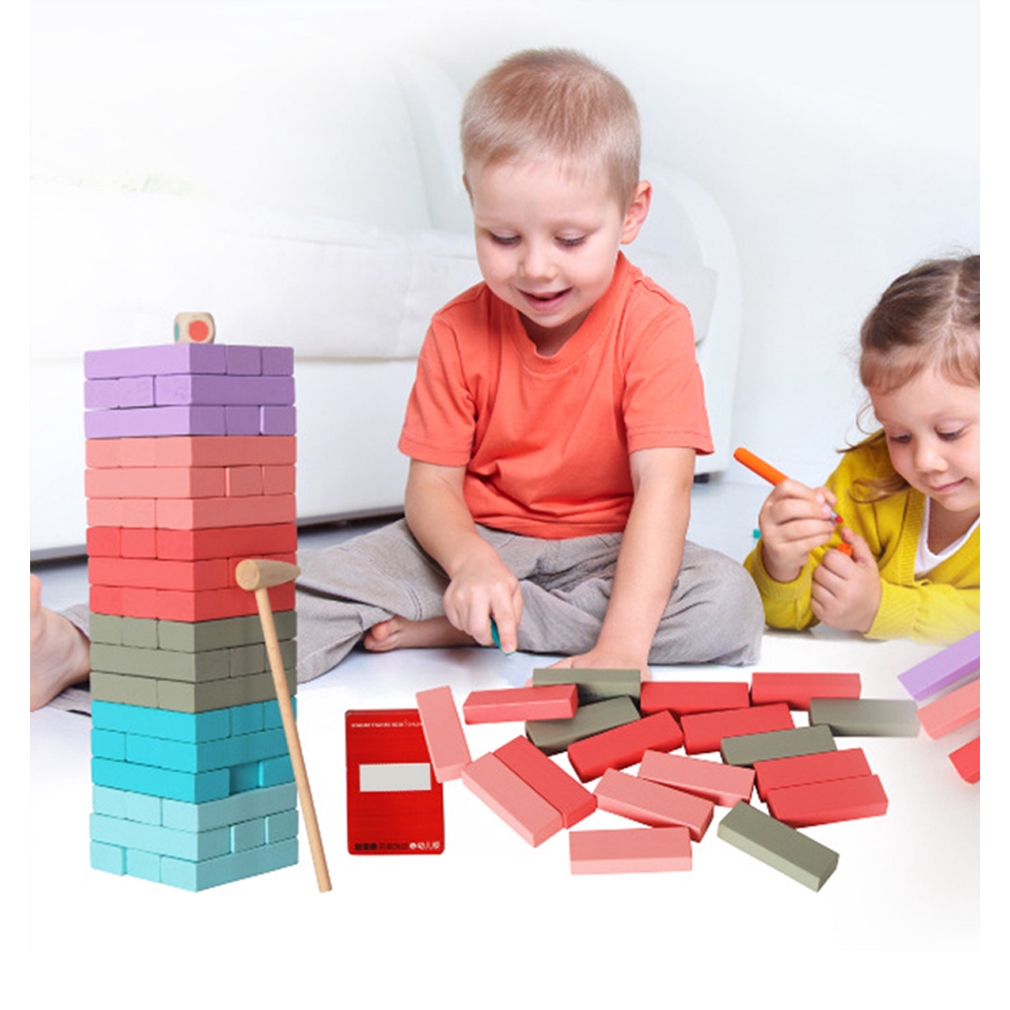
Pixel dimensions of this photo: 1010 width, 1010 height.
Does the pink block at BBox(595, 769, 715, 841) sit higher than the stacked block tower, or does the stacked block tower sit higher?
the stacked block tower

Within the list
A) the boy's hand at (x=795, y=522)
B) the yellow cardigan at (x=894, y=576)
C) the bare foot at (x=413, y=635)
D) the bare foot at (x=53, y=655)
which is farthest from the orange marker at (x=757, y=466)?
the bare foot at (x=53, y=655)

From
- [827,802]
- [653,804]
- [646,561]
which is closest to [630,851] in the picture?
[653,804]

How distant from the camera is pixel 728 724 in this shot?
105cm

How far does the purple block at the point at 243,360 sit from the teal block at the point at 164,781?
0.25 metres

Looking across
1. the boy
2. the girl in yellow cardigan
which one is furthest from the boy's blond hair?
the girl in yellow cardigan

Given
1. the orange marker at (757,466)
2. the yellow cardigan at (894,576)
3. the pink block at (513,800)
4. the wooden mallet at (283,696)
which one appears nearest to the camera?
the wooden mallet at (283,696)

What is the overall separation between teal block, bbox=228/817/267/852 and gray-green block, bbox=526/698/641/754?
31 cm

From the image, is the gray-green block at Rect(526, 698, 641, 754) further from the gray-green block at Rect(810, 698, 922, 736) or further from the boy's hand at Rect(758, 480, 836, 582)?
the boy's hand at Rect(758, 480, 836, 582)

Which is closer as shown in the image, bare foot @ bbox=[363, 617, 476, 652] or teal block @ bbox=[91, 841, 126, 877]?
teal block @ bbox=[91, 841, 126, 877]

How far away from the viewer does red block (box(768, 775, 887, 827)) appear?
2.94ft

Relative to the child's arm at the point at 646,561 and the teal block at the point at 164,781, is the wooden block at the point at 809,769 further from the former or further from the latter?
the teal block at the point at 164,781

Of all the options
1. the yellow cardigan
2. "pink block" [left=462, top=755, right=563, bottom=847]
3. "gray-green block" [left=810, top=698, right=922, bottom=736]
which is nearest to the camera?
"pink block" [left=462, top=755, right=563, bottom=847]

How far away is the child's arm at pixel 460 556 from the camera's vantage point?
3.97ft

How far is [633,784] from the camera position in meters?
0.91
